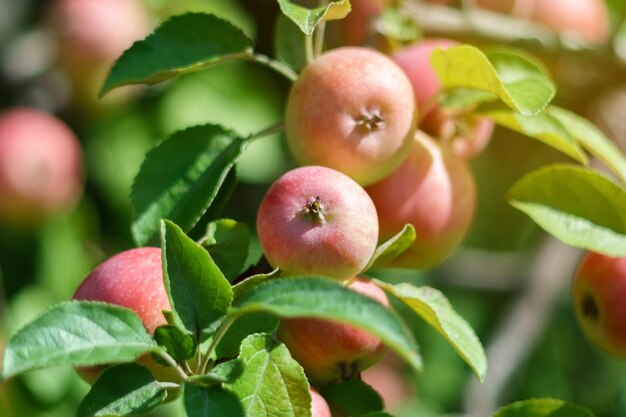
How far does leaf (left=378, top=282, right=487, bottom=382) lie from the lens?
0.88 meters

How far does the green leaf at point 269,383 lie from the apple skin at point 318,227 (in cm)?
9

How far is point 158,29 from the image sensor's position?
1.03 m

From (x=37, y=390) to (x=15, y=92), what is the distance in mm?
907

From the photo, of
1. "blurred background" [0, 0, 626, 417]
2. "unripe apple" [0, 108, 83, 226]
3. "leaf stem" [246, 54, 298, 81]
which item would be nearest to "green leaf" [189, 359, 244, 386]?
→ "leaf stem" [246, 54, 298, 81]

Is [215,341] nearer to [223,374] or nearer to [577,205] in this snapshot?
[223,374]

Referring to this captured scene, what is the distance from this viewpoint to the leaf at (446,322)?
2.88 ft

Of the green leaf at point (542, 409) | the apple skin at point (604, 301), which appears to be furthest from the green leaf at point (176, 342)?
the apple skin at point (604, 301)

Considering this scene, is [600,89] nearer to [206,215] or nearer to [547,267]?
[547,267]

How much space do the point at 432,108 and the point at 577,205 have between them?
22 cm

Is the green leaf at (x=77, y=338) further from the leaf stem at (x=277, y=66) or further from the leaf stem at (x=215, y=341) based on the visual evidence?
the leaf stem at (x=277, y=66)

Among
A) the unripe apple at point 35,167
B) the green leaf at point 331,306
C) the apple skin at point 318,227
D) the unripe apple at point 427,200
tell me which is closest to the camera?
the green leaf at point 331,306

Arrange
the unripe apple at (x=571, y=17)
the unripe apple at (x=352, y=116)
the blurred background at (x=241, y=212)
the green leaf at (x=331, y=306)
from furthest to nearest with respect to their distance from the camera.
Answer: the blurred background at (x=241, y=212), the unripe apple at (x=571, y=17), the unripe apple at (x=352, y=116), the green leaf at (x=331, y=306)

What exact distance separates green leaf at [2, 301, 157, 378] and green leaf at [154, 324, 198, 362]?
0.02 metres

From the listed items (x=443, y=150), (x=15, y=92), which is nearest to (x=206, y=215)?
(x=443, y=150)
